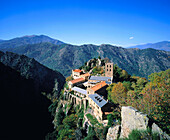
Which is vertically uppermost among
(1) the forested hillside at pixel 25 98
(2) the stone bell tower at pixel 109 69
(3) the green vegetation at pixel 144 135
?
(2) the stone bell tower at pixel 109 69

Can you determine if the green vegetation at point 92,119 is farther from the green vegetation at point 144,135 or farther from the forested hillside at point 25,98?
the forested hillside at point 25,98

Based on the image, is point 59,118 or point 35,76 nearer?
point 59,118

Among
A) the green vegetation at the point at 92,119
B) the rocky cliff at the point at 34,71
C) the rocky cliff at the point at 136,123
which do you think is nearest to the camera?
the rocky cliff at the point at 136,123

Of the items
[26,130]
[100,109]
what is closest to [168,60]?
[100,109]

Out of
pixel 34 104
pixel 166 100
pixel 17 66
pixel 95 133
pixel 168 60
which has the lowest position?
pixel 34 104

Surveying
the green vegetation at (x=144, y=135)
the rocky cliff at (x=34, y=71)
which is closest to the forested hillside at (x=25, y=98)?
the rocky cliff at (x=34, y=71)

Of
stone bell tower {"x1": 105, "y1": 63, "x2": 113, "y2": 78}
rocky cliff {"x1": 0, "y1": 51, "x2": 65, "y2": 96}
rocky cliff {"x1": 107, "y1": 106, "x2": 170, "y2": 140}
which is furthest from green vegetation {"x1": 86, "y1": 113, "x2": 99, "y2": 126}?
rocky cliff {"x1": 0, "y1": 51, "x2": 65, "y2": 96}

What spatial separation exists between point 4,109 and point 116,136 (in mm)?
97021

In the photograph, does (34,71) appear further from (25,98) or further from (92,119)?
(92,119)

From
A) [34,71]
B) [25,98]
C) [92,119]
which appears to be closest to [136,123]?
[92,119]

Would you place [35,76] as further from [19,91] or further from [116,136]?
[116,136]

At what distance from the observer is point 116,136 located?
14289 mm

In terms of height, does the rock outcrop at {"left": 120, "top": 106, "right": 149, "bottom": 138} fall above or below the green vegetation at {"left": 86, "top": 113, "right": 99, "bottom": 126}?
above

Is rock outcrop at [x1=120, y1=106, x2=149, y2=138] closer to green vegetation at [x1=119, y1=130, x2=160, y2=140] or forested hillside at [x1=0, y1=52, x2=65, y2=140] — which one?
green vegetation at [x1=119, y1=130, x2=160, y2=140]
